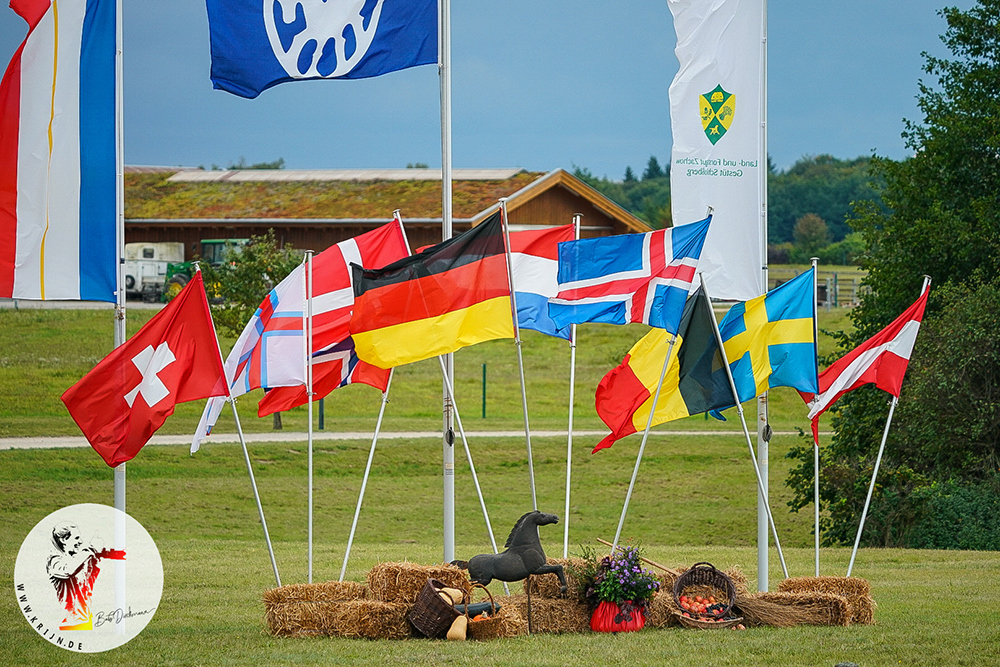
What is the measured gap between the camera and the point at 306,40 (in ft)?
38.6

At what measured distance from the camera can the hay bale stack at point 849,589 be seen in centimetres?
1155

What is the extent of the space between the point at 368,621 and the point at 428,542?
11.0 m

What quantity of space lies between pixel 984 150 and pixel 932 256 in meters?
2.72

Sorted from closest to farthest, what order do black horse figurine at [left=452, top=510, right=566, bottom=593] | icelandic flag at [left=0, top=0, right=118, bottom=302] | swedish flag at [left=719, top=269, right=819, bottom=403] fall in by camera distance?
1. icelandic flag at [left=0, top=0, right=118, bottom=302]
2. black horse figurine at [left=452, top=510, right=566, bottom=593]
3. swedish flag at [left=719, top=269, right=819, bottom=403]

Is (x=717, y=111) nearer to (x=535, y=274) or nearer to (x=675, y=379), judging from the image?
(x=535, y=274)

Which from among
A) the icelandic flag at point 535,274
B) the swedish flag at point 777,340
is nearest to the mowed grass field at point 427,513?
the swedish flag at point 777,340

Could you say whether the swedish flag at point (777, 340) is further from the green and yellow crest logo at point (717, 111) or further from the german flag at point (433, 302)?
the german flag at point (433, 302)

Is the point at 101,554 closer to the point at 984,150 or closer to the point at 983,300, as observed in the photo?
the point at 983,300

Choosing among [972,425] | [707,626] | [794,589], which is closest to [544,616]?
[707,626]

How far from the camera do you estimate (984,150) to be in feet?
86.1

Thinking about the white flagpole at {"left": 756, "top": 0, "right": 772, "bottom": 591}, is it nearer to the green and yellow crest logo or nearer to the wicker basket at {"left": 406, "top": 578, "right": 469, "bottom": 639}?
the green and yellow crest logo

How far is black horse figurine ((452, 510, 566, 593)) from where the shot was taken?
10.9 meters

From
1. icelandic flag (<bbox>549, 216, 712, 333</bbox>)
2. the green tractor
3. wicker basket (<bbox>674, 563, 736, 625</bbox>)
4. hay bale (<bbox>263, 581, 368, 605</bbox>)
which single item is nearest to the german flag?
icelandic flag (<bbox>549, 216, 712, 333</bbox>)

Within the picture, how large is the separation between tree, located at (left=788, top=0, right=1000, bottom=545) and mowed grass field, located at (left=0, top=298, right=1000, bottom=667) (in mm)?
2006
